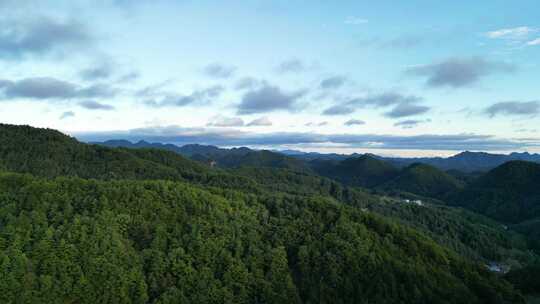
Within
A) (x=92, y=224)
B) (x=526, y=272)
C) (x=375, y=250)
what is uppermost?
(x=92, y=224)

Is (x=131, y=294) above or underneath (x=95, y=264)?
underneath

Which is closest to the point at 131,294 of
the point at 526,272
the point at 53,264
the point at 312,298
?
the point at 53,264

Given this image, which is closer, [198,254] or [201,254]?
[201,254]

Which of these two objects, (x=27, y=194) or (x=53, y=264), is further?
(x=27, y=194)

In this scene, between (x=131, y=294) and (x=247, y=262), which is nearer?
(x=131, y=294)

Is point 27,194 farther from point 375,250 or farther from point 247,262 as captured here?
point 375,250

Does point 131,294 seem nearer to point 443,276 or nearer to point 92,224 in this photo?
point 92,224

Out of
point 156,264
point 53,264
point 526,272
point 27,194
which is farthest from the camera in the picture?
point 526,272

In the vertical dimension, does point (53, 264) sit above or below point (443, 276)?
above

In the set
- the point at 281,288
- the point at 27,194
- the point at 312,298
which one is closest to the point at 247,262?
the point at 281,288

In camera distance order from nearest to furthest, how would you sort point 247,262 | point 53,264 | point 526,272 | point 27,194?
point 53,264, point 247,262, point 27,194, point 526,272
